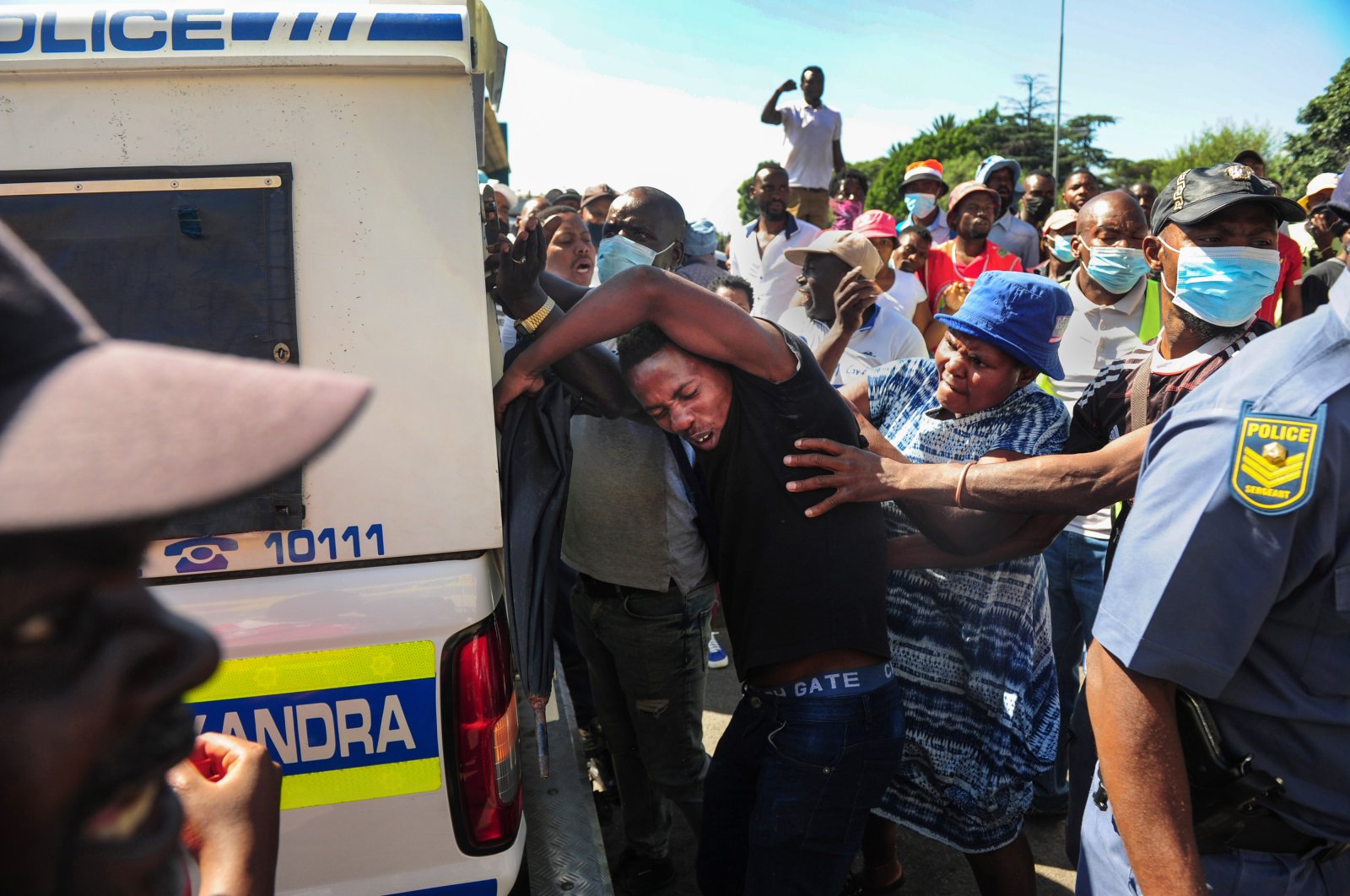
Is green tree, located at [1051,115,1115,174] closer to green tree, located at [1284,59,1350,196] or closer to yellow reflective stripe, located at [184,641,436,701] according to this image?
green tree, located at [1284,59,1350,196]

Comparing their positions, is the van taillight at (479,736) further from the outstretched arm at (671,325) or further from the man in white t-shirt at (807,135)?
the man in white t-shirt at (807,135)

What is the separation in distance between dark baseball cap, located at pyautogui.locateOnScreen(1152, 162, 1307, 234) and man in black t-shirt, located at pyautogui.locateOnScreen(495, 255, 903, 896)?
120 centimetres

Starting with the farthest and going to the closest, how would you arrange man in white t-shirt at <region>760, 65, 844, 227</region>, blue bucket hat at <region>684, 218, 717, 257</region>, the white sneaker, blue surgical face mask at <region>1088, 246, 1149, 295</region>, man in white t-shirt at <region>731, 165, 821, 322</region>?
man in white t-shirt at <region>760, 65, 844, 227</region>
man in white t-shirt at <region>731, 165, 821, 322</region>
blue bucket hat at <region>684, 218, 717, 257</region>
the white sneaker
blue surgical face mask at <region>1088, 246, 1149, 295</region>

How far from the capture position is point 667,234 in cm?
312

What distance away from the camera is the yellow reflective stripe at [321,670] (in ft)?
5.49

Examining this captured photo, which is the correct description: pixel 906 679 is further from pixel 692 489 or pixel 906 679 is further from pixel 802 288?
pixel 802 288

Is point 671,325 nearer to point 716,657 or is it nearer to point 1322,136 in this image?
point 716,657

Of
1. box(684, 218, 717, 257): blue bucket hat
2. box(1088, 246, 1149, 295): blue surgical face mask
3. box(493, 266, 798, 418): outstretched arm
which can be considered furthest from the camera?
Result: box(684, 218, 717, 257): blue bucket hat

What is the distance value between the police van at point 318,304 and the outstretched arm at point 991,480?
0.76 metres

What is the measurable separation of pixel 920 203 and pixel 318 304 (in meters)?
6.70

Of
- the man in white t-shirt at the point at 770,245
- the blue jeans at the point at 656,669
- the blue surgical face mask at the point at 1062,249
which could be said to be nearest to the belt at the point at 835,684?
the blue jeans at the point at 656,669

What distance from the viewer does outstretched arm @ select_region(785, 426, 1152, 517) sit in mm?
2061

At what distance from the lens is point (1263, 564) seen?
1.26m

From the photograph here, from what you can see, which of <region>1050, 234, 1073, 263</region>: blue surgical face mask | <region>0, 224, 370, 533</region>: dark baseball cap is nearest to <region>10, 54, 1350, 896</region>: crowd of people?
<region>0, 224, 370, 533</region>: dark baseball cap
